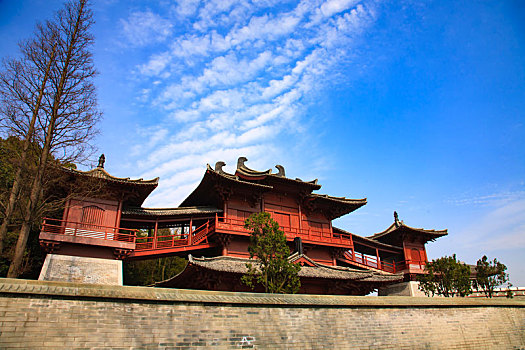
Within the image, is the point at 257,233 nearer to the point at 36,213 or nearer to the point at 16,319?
the point at 36,213

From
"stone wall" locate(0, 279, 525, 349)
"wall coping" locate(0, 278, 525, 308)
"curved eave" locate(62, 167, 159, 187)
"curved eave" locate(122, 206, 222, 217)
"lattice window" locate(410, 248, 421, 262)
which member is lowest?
"stone wall" locate(0, 279, 525, 349)

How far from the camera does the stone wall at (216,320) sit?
6660mm

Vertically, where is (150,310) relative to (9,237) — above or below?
below

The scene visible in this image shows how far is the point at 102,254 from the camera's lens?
1797 centimetres

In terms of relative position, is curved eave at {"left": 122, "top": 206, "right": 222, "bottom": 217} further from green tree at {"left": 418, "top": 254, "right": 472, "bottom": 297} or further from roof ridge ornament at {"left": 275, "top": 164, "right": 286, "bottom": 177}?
green tree at {"left": 418, "top": 254, "right": 472, "bottom": 297}

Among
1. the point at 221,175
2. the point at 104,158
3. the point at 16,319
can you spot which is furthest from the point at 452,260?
the point at 104,158

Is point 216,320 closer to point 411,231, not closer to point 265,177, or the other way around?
→ point 265,177

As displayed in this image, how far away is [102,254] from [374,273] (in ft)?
51.6

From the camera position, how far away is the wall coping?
6.81 metres

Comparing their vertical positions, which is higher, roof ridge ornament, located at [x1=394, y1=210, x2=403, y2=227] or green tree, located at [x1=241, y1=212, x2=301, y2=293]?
roof ridge ornament, located at [x1=394, y1=210, x2=403, y2=227]

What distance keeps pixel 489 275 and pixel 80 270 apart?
78.7 feet

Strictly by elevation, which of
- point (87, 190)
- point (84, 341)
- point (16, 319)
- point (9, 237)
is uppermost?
point (87, 190)

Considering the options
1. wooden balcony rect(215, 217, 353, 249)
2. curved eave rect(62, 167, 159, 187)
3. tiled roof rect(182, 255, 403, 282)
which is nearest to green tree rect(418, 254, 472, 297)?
tiled roof rect(182, 255, 403, 282)

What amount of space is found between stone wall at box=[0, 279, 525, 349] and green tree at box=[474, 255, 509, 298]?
12.1 meters
